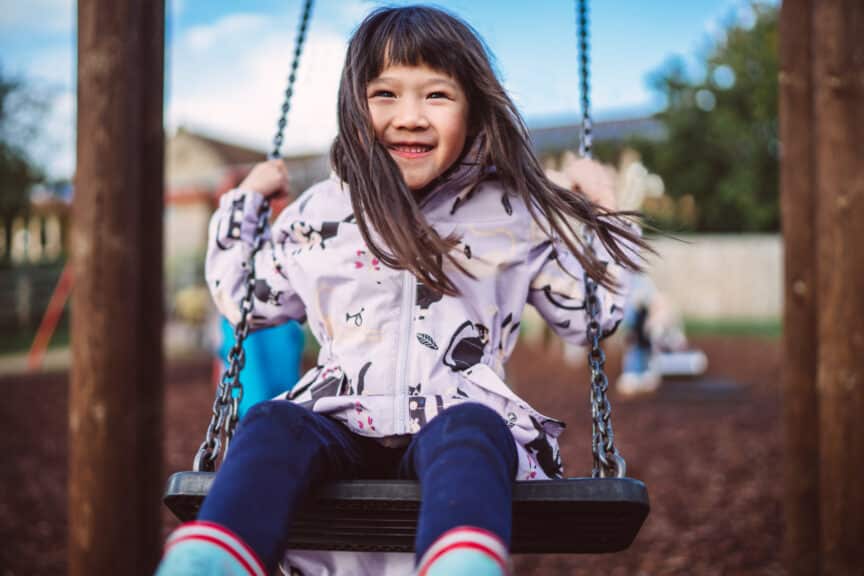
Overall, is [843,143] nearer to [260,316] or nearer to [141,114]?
[260,316]

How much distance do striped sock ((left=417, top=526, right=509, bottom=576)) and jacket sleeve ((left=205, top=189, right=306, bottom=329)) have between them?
31.2 inches

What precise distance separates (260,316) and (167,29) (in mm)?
1136

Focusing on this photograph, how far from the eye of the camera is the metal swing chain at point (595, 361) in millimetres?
1463

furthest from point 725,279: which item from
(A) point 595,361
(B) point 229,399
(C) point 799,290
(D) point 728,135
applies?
(B) point 229,399

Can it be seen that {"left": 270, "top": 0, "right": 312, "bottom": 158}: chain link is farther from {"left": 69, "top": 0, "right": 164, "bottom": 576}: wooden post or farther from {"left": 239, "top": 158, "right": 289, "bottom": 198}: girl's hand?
{"left": 69, "top": 0, "right": 164, "bottom": 576}: wooden post

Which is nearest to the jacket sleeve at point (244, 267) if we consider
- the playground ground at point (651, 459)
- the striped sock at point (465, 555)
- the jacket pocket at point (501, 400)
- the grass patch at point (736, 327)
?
the jacket pocket at point (501, 400)

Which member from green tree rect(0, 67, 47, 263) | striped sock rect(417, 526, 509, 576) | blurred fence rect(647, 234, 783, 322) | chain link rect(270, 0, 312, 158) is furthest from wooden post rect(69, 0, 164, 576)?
blurred fence rect(647, 234, 783, 322)

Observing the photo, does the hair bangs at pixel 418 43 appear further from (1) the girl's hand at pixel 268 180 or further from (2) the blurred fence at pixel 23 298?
(2) the blurred fence at pixel 23 298

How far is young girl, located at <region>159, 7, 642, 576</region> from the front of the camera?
144cm

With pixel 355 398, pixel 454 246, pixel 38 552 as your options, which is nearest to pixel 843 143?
pixel 454 246

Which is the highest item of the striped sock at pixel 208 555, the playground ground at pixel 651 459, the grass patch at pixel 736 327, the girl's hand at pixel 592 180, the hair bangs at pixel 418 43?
the hair bangs at pixel 418 43

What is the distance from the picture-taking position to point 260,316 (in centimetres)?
178

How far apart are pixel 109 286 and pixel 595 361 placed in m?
1.39

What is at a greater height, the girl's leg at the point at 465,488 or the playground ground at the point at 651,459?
the girl's leg at the point at 465,488
